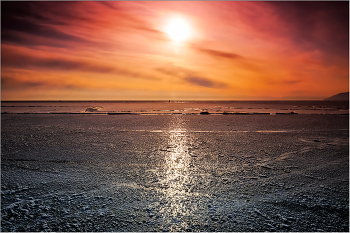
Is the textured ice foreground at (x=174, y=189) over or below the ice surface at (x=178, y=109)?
below

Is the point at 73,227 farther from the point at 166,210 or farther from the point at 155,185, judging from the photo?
the point at 155,185

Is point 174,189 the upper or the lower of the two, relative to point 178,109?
lower

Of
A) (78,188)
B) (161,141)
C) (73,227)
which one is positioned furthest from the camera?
(161,141)

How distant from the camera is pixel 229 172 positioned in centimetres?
479

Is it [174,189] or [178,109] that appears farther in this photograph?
[178,109]

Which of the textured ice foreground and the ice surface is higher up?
the ice surface

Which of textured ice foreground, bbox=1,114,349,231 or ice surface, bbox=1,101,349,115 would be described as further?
ice surface, bbox=1,101,349,115

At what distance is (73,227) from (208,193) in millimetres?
2343

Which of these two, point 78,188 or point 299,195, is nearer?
point 299,195

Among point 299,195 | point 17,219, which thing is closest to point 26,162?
point 17,219

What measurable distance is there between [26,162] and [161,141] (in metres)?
4.63

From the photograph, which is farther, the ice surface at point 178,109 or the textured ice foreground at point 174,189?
the ice surface at point 178,109

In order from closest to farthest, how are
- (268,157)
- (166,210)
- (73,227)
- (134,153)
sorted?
(73,227) → (166,210) → (268,157) → (134,153)

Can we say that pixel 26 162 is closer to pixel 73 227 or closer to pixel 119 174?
pixel 119 174
